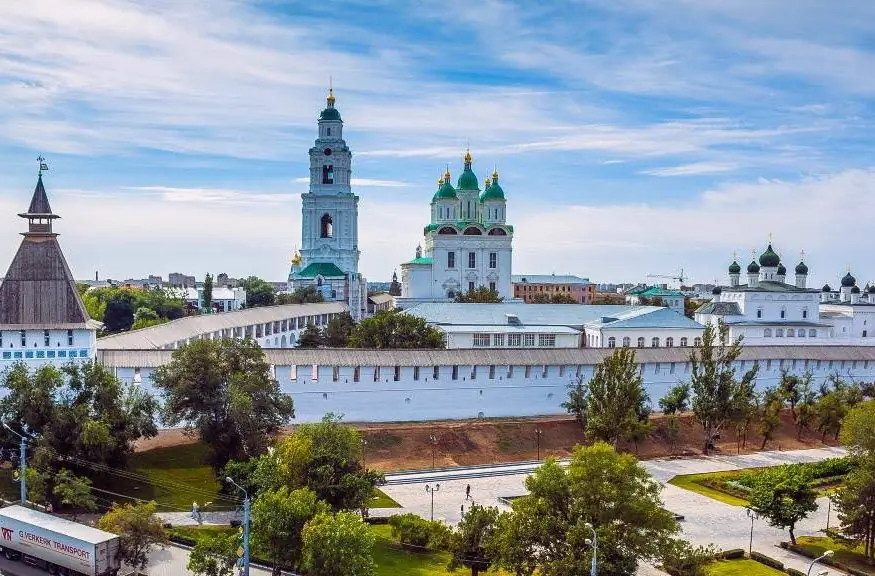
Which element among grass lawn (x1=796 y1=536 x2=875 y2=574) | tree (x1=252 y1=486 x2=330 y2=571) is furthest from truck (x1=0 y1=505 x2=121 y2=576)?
grass lawn (x1=796 y1=536 x2=875 y2=574)

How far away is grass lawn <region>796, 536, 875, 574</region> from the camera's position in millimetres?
20391

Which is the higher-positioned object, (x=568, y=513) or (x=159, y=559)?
(x=568, y=513)

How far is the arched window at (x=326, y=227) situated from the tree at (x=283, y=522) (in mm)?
51582

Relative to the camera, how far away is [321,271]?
64.9 m

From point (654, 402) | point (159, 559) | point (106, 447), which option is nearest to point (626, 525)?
point (159, 559)

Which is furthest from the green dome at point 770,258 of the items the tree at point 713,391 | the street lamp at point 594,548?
the street lamp at point 594,548

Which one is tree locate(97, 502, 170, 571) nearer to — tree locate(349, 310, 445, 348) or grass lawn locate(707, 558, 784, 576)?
grass lawn locate(707, 558, 784, 576)

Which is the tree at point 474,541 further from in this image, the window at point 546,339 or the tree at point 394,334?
the window at point 546,339

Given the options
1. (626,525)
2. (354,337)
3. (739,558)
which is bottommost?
(739,558)

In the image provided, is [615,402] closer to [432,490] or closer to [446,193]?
[432,490]

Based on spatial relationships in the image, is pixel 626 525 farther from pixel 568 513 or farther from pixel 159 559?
pixel 159 559

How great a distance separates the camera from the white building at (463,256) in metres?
66.6

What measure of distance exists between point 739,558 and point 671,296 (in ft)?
197

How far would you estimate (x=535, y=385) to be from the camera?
33031mm
